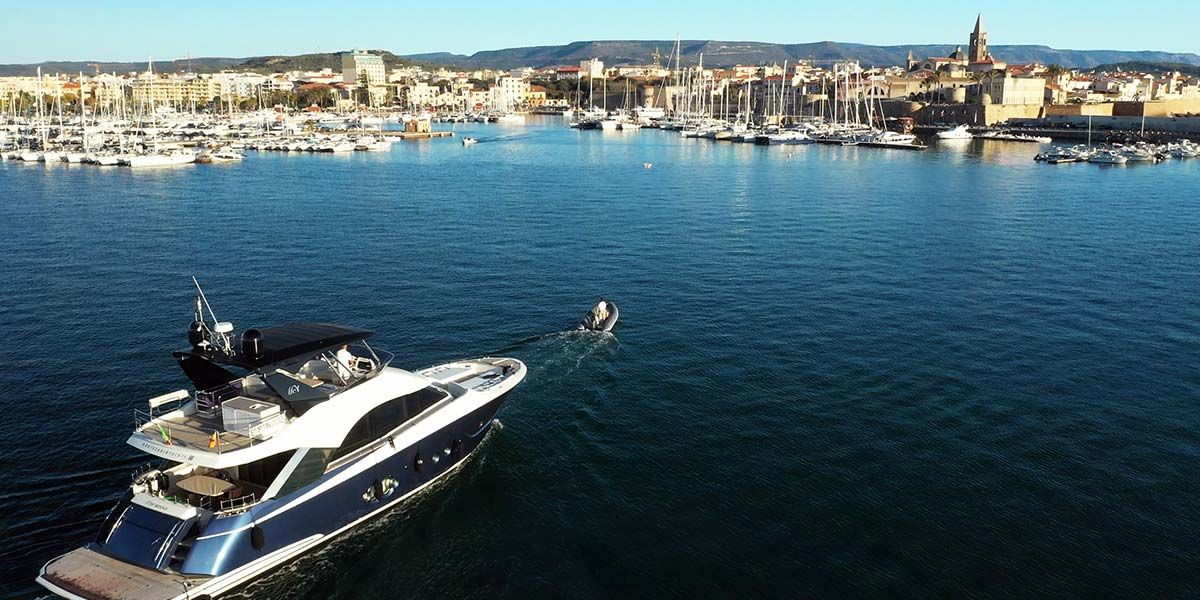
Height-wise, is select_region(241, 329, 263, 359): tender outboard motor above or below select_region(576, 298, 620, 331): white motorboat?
above

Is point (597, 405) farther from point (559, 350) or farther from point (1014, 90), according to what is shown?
point (1014, 90)

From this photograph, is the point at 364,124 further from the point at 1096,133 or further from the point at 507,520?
the point at 507,520

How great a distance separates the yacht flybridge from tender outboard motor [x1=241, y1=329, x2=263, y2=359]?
0.08ft

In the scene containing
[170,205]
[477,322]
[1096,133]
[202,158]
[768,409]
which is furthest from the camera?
[1096,133]

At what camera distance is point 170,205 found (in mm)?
62375

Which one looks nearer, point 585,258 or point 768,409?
point 768,409

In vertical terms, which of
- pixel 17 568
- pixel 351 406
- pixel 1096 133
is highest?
pixel 1096 133

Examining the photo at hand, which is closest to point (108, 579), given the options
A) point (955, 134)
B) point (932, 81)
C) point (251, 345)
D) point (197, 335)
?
point (251, 345)

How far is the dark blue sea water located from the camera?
16.7 metres

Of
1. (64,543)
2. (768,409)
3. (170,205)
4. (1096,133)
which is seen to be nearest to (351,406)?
(64,543)

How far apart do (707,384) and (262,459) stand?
13491 mm

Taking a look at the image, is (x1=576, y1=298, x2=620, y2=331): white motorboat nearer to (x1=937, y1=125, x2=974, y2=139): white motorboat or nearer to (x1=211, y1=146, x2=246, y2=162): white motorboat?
(x1=211, y1=146, x2=246, y2=162): white motorboat

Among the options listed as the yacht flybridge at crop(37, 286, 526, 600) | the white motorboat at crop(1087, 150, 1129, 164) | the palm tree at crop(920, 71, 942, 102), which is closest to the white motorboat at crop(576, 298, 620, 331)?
the yacht flybridge at crop(37, 286, 526, 600)

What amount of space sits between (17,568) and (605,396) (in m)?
14.1
